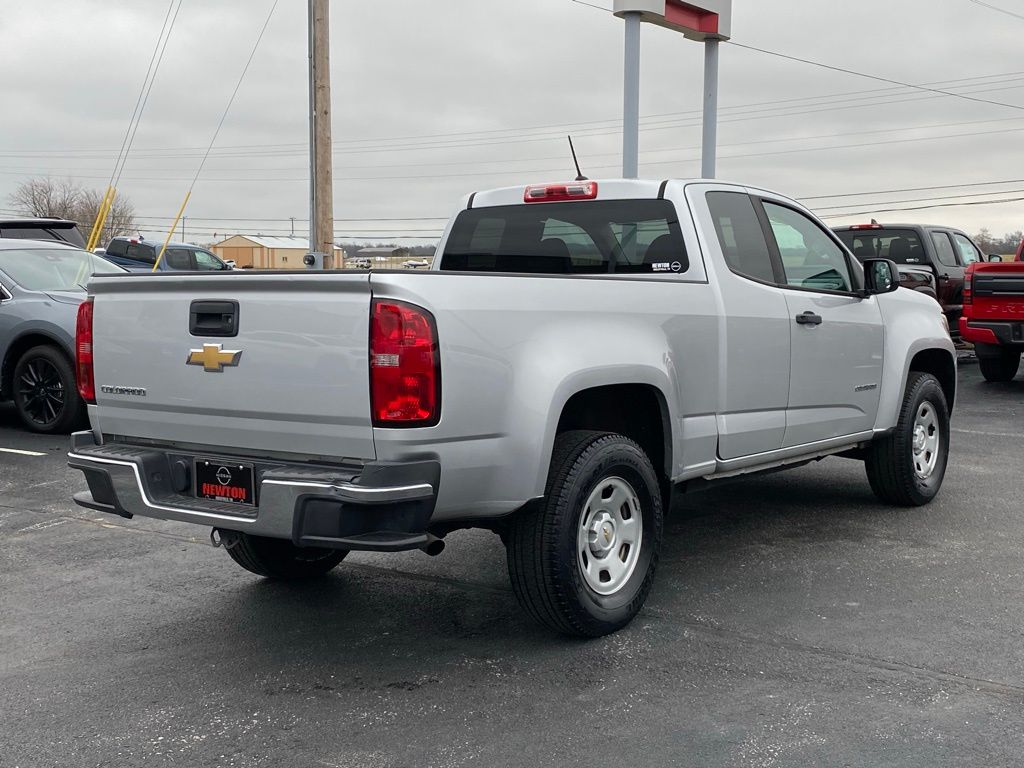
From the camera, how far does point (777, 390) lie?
557cm

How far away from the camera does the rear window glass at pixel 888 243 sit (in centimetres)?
1602

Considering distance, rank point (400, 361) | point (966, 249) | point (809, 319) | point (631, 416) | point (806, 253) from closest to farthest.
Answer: point (400, 361) < point (631, 416) < point (809, 319) < point (806, 253) < point (966, 249)

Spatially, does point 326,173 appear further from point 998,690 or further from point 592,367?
point 998,690

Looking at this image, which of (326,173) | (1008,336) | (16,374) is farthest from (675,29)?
(16,374)

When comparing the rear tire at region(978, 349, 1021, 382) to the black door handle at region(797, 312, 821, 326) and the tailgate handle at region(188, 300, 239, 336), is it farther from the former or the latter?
the tailgate handle at region(188, 300, 239, 336)

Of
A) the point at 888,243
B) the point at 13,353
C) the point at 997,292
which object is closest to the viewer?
the point at 13,353

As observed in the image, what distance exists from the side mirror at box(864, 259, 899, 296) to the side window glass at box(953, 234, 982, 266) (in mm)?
11446

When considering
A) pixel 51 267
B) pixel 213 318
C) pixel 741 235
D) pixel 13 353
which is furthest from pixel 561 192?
pixel 51 267

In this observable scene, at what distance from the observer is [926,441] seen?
7.15 m

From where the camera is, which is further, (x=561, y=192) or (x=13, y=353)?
(x=13, y=353)

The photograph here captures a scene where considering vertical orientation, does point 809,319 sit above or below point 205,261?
below

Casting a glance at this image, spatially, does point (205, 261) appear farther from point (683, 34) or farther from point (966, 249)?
point (966, 249)

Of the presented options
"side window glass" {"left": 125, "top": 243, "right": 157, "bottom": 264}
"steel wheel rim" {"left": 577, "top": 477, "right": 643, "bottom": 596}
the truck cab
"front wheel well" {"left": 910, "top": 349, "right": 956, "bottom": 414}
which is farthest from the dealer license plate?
"side window glass" {"left": 125, "top": 243, "right": 157, "bottom": 264}

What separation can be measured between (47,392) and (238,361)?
681 centimetres
